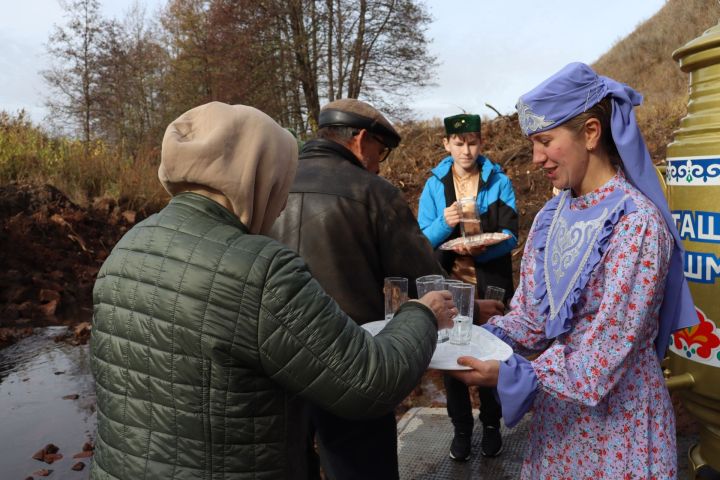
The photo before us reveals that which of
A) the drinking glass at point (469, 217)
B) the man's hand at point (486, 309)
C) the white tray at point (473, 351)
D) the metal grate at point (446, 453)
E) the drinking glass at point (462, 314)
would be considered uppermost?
the drinking glass at point (469, 217)

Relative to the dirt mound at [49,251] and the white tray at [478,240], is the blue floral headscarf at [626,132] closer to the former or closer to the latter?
the white tray at [478,240]

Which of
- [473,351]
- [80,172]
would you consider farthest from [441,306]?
[80,172]

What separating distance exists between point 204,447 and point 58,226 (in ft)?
26.9

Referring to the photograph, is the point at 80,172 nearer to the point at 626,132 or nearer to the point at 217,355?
the point at 217,355

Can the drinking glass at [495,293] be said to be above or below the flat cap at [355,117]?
below

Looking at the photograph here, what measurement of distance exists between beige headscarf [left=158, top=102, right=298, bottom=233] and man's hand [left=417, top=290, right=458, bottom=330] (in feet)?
1.95

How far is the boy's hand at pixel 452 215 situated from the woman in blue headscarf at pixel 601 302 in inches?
68.7

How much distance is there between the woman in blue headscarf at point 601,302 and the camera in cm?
161

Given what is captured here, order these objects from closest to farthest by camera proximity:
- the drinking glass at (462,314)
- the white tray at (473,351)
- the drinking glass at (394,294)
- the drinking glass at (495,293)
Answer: the white tray at (473,351) < the drinking glass at (462,314) < the drinking glass at (394,294) < the drinking glass at (495,293)

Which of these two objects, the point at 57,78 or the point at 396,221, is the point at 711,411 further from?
the point at 57,78

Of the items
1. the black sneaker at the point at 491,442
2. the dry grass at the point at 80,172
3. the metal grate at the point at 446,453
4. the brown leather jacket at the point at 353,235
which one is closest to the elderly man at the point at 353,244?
the brown leather jacket at the point at 353,235

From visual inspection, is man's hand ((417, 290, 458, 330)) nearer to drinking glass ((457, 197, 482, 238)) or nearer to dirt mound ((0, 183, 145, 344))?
drinking glass ((457, 197, 482, 238))

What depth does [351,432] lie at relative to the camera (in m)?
2.39

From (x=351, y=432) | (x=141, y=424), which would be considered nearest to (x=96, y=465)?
(x=141, y=424)
